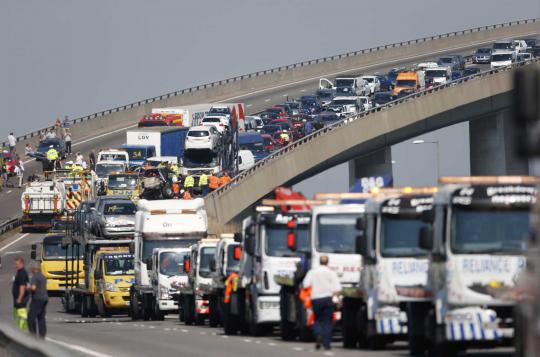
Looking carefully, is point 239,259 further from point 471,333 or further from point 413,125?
point 413,125

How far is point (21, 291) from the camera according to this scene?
29.1 meters

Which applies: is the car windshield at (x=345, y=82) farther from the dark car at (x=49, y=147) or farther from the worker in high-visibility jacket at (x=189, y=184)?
the worker in high-visibility jacket at (x=189, y=184)

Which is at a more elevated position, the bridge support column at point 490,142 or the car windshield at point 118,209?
the bridge support column at point 490,142

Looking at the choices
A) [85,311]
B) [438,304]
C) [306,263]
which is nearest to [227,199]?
[85,311]

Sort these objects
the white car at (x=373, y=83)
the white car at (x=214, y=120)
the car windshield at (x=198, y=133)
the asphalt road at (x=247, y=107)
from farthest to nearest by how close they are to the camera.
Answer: the white car at (x=373, y=83), the white car at (x=214, y=120), the asphalt road at (x=247, y=107), the car windshield at (x=198, y=133)

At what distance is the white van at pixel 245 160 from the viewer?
83812 mm

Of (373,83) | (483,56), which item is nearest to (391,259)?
(373,83)

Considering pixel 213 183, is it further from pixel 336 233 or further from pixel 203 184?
pixel 336 233

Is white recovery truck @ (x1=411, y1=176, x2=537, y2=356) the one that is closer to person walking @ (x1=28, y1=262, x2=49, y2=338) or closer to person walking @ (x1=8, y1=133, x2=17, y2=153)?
person walking @ (x1=28, y1=262, x2=49, y2=338)

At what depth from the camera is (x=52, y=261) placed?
62.2 metres

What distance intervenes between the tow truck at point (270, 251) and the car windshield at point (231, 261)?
388cm

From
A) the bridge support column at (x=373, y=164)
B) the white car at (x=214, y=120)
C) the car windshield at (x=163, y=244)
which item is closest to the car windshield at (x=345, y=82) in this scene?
the white car at (x=214, y=120)

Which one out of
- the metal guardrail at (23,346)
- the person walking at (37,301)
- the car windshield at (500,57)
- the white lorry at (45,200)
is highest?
the car windshield at (500,57)

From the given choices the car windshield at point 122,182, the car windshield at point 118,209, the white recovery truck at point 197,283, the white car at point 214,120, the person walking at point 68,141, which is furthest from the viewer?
the person walking at point 68,141
